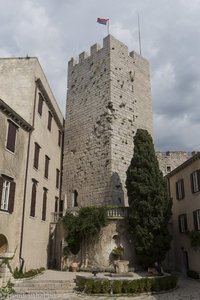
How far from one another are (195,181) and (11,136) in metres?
12.7

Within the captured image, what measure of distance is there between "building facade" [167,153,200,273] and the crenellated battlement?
1297 centimetres

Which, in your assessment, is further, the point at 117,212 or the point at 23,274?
the point at 117,212

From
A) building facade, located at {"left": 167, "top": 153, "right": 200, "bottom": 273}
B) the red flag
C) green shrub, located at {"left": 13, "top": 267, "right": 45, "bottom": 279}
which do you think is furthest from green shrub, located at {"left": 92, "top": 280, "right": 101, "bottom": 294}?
the red flag

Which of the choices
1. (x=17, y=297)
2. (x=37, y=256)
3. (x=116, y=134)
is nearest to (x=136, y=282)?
(x=17, y=297)

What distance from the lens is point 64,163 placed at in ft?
90.9

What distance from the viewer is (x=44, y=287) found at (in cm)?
1481

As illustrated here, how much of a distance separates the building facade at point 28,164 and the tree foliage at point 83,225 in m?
2.06

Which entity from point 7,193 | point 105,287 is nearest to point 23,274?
point 7,193

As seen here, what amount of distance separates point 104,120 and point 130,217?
31.0 ft

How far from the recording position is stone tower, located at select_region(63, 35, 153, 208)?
2416cm

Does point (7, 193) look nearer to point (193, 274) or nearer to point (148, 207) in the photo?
point (148, 207)

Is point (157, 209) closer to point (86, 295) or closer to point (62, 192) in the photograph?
point (86, 295)

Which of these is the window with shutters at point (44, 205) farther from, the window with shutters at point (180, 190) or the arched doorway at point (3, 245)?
the window with shutters at point (180, 190)

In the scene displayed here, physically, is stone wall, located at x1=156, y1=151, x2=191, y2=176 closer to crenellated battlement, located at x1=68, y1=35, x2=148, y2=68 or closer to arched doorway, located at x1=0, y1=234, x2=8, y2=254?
crenellated battlement, located at x1=68, y1=35, x2=148, y2=68
